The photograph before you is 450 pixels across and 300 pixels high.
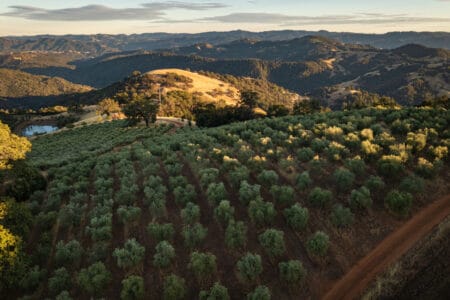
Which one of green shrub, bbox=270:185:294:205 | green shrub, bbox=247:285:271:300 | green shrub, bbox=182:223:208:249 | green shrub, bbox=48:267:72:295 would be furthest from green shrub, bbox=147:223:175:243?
green shrub, bbox=270:185:294:205

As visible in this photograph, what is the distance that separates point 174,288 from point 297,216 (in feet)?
30.2

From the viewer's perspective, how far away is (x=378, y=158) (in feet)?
97.0

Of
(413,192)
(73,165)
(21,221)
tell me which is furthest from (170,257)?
(73,165)

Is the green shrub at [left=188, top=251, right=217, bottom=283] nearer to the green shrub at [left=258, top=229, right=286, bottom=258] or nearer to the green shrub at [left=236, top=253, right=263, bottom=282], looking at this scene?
the green shrub at [left=236, top=253, right=263, bottom=282]

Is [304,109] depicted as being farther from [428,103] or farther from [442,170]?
[442,170]

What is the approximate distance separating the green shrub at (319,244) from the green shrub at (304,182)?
5.74 meters

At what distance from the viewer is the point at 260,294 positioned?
17.6 meters

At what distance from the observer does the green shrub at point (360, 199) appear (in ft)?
77.6

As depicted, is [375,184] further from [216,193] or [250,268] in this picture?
[250,268]

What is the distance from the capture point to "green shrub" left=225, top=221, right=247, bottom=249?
21.6 meters

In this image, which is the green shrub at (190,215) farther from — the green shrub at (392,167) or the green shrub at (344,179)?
the green shrub at (392,167)

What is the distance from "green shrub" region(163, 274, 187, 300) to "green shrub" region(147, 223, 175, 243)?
13.5ft

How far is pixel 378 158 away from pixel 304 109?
57059 mm

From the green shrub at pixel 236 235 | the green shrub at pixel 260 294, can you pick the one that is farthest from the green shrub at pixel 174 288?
the green shrub at pixel 236 235
